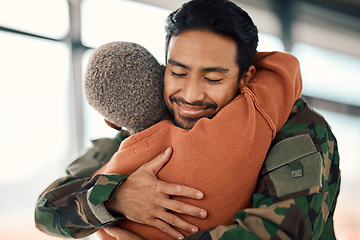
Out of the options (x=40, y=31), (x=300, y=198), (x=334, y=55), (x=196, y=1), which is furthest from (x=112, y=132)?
(x=334, y=55)

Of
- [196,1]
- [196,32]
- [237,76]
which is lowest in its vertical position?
[237,76]

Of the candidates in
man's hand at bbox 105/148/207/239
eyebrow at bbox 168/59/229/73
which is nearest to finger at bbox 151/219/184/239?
man's hand at bbox 105/148/207/239

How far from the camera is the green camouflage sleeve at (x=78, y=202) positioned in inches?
37.3

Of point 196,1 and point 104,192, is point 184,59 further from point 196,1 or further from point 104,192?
point 104,192

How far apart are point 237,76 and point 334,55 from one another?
3.39 m

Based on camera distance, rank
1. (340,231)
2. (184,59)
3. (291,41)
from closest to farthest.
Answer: (184,59), (291,41), (340,231)

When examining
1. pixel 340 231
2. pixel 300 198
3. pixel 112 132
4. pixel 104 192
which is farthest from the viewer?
pixel 340 231

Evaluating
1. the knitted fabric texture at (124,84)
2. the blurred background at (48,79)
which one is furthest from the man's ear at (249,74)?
the blurred background at (48,79)

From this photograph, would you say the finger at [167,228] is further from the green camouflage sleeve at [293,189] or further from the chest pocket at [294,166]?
the chest pocket at [294,166]

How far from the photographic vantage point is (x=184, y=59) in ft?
3.39

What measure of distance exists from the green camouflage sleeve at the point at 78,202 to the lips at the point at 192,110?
27 centimetres

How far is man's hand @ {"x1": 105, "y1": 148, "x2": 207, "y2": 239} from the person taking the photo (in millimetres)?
862

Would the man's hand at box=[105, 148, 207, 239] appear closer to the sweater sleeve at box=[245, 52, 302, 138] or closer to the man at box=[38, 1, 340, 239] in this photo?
the man at box=[38, 1, 340, 239]

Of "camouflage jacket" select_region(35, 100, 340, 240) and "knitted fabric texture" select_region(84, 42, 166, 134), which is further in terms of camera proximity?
"knitted fabric texture" select_region(84, 42, 166, 134)
